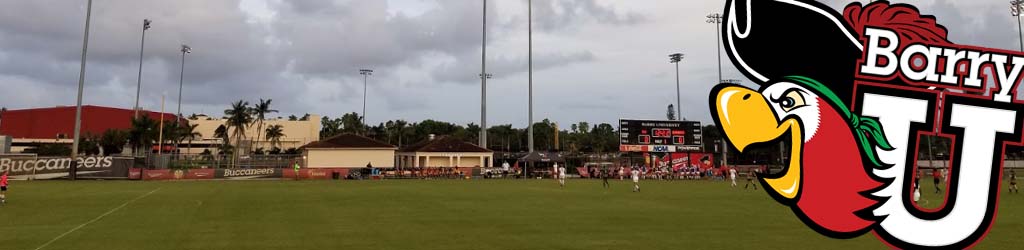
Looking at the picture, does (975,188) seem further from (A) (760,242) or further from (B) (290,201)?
(B) (290,201)

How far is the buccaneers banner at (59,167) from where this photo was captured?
4450 cm

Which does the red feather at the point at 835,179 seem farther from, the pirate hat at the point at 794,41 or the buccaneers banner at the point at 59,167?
the buccaneers banner at the point at 59,167

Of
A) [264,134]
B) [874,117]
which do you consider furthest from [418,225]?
[264,134]

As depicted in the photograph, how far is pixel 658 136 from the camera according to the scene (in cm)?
5625

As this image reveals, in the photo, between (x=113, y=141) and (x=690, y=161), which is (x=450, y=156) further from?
(x=113, y=141)

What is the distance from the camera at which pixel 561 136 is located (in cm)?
15438

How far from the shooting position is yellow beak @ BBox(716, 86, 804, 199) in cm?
695

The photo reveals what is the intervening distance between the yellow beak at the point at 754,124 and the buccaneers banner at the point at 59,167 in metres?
51.1

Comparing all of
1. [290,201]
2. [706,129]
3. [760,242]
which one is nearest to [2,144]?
[290,201]

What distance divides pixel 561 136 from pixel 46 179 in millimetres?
118295

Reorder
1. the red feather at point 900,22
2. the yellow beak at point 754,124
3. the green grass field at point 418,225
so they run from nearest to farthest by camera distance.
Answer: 1. the yellow beak at point 754,124
2. the red feather at point 900,22
3. the green grass field at point 418,225

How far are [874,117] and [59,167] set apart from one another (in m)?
53.8

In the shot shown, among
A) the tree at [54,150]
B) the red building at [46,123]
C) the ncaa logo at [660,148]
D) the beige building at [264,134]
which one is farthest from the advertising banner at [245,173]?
the beige building at [264,134]

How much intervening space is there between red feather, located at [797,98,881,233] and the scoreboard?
48071 mm
